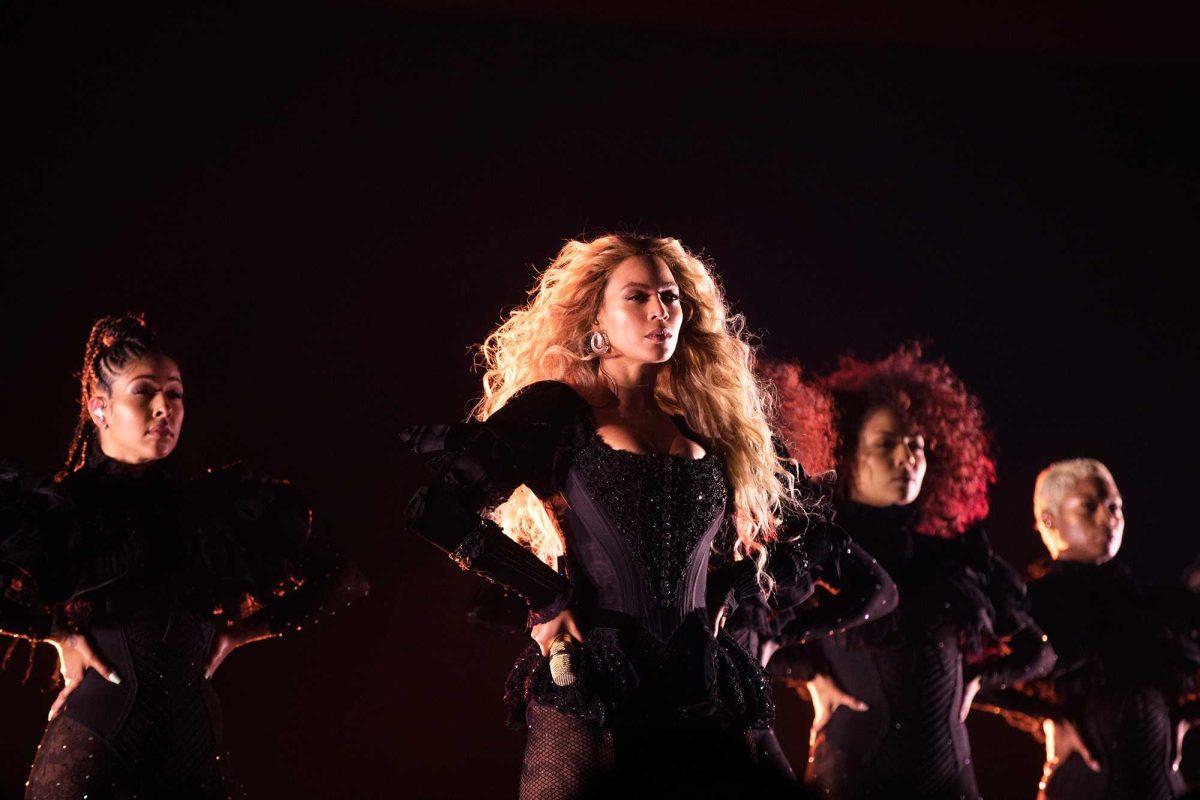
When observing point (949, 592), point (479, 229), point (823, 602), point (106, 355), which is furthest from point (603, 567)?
point (479, 229)

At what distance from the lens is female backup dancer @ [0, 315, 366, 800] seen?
3691mm

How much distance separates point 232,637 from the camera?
4121mm

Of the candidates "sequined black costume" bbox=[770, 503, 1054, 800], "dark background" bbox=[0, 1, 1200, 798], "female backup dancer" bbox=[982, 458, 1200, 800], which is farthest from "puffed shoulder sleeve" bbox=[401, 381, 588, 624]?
"female backup dancer" bbox=[982, 458, 1200, 800]

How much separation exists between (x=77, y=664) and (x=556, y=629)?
1.58 metres

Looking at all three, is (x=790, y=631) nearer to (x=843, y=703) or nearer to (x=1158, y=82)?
(x=843, y=703)

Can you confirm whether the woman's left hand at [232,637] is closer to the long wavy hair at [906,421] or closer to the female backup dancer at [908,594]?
the female backup dancer at [908,594]

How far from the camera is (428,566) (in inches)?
214

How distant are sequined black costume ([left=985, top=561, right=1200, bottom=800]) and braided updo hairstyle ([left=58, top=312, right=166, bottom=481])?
3.49 meters

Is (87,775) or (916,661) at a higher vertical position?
(916,661)

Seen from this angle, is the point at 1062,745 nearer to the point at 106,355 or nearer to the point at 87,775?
the point at 87,775

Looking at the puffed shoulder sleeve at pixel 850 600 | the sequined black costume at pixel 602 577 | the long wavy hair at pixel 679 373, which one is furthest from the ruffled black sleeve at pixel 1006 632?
the sequined black costume at pixel 602 577

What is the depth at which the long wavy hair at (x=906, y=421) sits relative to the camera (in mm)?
5074

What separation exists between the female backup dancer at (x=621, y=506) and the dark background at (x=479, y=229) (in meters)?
1.75

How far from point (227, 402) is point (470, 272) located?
1.12m
